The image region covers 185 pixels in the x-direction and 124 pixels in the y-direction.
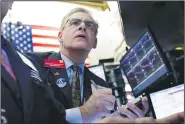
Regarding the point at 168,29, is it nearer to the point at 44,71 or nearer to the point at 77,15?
the point at 77,15

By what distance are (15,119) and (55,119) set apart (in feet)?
0.47

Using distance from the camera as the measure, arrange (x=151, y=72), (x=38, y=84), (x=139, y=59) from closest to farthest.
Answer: (x=38, y=84) < (x=151, y=72) < (x=139, y=59)

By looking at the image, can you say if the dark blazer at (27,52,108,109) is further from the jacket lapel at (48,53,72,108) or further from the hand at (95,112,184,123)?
the hand at (95,112,184,123)

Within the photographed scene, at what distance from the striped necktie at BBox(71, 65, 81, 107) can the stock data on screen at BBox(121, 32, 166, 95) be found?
413mm

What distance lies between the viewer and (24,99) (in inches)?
21.4

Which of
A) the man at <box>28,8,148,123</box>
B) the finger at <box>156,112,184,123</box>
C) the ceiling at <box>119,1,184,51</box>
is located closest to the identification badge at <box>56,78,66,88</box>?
the man at <box>28,8,148,123</box>

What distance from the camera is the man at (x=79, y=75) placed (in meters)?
0.65

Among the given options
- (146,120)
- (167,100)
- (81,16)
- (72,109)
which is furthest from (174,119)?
(167,100)

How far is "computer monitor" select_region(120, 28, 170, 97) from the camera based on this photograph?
1136 millimetres

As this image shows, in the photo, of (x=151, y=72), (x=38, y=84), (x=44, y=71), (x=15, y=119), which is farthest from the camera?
(x=151, y=72)

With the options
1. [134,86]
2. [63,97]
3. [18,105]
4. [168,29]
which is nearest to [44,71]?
[63,97]

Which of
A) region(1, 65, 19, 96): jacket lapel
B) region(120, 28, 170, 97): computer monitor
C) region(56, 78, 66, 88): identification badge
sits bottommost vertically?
region(1, 65, 19, 96): jacket lapel

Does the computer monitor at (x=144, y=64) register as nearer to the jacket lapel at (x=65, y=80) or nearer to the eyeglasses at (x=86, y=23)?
the eyeglasses at (x=86, y=23)

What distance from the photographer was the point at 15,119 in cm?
51
